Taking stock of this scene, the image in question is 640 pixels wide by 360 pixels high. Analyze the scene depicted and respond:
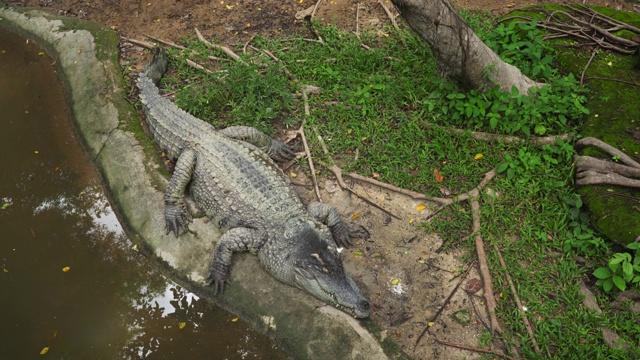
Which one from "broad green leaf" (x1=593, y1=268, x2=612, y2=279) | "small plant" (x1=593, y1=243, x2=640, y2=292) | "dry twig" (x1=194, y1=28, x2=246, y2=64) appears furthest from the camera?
"dry twig" (x1=194, y1=28, x2=246, y2=64)

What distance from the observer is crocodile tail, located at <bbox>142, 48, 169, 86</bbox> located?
18.8 ft

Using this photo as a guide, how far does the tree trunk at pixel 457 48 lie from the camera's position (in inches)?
172

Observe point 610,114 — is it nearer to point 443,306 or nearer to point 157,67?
point 443,306

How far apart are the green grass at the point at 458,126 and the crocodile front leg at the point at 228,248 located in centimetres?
121

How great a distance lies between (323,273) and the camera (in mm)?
3914

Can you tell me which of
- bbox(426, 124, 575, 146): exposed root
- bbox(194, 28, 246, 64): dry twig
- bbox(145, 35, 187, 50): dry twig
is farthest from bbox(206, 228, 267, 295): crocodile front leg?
bbox(145, 35, 187, 50): dry twig

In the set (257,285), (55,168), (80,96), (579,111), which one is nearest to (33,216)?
(55,168)

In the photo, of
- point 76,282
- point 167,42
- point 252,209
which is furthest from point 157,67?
point 76,282

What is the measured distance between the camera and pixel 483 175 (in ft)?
15.7

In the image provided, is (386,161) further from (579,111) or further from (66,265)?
(66,265)

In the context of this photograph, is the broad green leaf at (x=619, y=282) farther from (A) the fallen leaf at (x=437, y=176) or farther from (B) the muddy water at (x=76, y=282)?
(B) the muddy water at (x=76, y=282)

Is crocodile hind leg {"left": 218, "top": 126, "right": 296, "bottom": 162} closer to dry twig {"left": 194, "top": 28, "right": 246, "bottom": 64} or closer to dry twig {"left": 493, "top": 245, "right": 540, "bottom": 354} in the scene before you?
dry twig {"left": 194, "top": 28, "right": 246, "bottom": 64}

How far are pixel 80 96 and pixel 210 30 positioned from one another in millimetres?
1863

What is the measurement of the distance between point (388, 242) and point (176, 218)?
77.8 inches
